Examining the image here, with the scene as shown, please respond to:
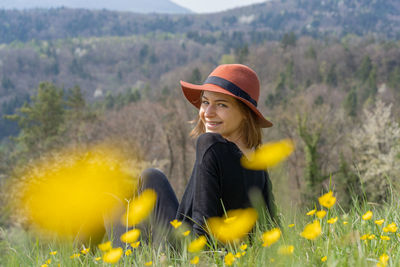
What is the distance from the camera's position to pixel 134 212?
1953 mm

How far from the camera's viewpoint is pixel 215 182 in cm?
177

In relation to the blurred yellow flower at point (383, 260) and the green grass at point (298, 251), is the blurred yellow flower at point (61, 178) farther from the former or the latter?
the blurred yellow flower at point (383, 260)

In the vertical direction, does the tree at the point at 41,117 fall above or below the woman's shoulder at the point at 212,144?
below

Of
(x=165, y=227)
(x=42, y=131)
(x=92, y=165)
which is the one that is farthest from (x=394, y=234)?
(x=42, y=131)

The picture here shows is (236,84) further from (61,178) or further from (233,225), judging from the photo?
(61,178)

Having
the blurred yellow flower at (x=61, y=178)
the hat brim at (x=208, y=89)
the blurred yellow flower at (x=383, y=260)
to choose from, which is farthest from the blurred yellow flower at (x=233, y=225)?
the blurred yellow flower at (x=61, y=178)

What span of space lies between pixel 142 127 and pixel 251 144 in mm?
31507

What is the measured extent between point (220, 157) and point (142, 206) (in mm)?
631

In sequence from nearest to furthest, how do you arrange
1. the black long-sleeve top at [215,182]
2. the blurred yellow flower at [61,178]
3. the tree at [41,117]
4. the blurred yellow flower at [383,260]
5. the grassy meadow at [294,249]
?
the blurred yellow flower at [383,260] < the grassy meadow at [294,249] < the black long-sleeve top at [215,182] < the blurred yellow flower at [61,178] < the tree at [41,117]

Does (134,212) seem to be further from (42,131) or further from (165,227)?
(42,131)

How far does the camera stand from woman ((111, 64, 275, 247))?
1.77m

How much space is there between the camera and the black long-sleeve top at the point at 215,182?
1742 mm

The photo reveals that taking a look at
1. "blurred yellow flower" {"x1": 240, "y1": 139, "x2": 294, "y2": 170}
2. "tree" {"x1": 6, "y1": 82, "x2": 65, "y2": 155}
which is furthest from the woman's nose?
"tree" {"x1": 6, "y1": 82, "x2": 65, "y2": 155}

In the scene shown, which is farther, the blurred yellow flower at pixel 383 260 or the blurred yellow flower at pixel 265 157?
the blurred yellow flower at pixel 265 157
